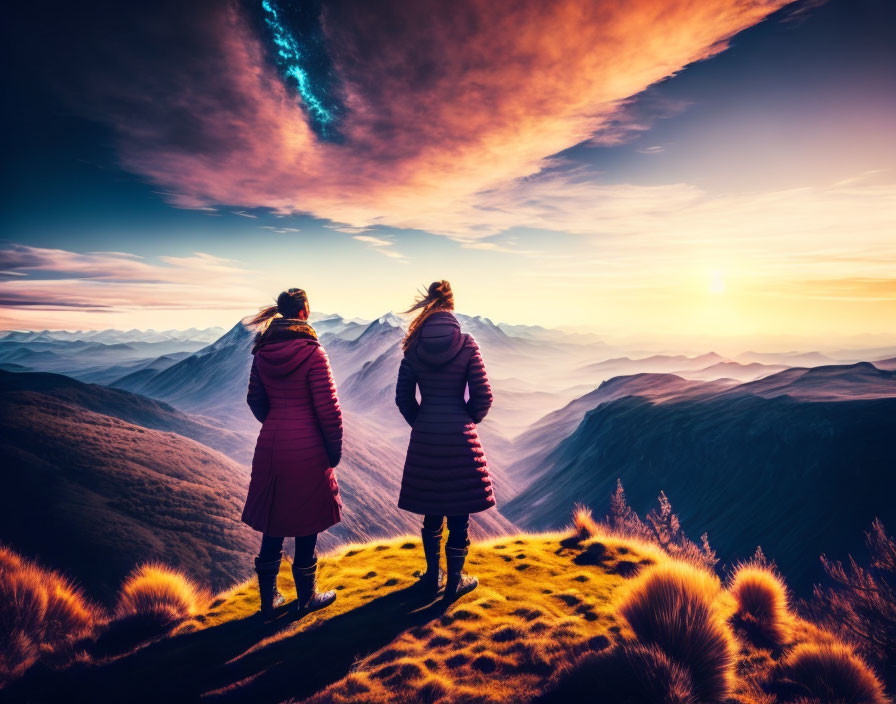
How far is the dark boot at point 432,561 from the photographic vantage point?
17.4ft

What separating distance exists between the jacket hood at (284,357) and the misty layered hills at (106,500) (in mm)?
12499

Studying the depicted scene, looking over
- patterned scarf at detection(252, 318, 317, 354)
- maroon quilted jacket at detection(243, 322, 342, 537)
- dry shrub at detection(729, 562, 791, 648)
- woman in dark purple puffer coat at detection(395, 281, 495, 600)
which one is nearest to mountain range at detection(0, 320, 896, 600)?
maroon quilted jacket at detection(243, 322, 342, 537)

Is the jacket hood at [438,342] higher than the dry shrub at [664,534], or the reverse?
the jacket hood at [438,342]

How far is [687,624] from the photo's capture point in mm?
3760

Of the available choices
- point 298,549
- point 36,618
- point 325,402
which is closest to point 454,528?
point 298,549

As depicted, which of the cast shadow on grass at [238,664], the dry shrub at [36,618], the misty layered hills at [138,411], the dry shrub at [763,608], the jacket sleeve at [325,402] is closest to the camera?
the cast shadow on grass at [238,664]

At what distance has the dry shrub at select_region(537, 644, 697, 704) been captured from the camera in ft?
10.4

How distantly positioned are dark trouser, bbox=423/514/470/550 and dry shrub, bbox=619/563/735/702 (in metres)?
1.91

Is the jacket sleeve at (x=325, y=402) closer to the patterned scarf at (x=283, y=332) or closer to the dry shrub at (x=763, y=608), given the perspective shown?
the patterned scarf at (x=283, y=332)

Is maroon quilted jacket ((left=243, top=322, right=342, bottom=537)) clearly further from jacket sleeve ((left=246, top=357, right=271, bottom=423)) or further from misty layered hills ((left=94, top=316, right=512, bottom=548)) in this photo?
misty layered hills ((left=94, top=316, right=512, bottom=548))

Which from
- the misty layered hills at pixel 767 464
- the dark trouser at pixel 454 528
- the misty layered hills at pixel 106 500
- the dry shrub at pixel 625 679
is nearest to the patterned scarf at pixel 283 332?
the dark trouser at pixel 454 528

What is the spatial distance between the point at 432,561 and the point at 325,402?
101 inches

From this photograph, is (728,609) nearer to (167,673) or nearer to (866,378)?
(167,673)

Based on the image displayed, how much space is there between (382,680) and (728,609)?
4044 millimetres
